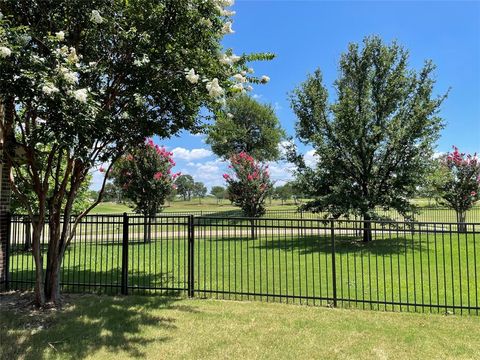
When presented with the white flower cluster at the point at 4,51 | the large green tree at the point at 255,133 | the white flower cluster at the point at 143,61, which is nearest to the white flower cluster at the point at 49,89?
the white flower cluster at the point at 4,51

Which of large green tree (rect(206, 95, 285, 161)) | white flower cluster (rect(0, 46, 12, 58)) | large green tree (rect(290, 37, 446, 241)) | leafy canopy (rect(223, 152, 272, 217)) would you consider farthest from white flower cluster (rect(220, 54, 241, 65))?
large green tree (rect(206, 95, 285, 161))

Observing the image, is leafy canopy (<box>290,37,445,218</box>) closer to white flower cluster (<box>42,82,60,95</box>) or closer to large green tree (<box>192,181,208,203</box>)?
white flower cluster (<box>42,82,60,95</box>)

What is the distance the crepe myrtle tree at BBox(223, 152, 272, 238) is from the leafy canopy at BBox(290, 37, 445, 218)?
2925 millimetres

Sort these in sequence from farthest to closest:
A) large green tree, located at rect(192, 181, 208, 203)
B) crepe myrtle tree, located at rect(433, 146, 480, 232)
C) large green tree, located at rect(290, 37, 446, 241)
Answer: large green tree, located at rect(192, 181, 208, 203) → crepe myrtle tree, located at rect(433, 146, 480, 232) → large green tree, located at rect(290, 37, 446, 241)

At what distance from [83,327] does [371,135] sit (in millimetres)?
11685

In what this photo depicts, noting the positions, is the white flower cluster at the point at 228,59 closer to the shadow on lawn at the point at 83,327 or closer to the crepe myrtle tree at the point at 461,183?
the shadow on lawn at the point at 83,327

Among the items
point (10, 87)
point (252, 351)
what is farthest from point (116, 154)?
point (252, 351)

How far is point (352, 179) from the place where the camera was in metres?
14.0

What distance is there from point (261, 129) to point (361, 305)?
37.9m

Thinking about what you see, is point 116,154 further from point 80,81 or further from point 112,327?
point 112,327

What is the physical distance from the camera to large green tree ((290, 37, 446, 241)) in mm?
13203

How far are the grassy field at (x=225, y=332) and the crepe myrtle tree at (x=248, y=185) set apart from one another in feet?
35.9

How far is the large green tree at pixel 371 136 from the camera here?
13.2 metres

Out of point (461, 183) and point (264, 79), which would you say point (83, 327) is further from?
point (461, 183)
